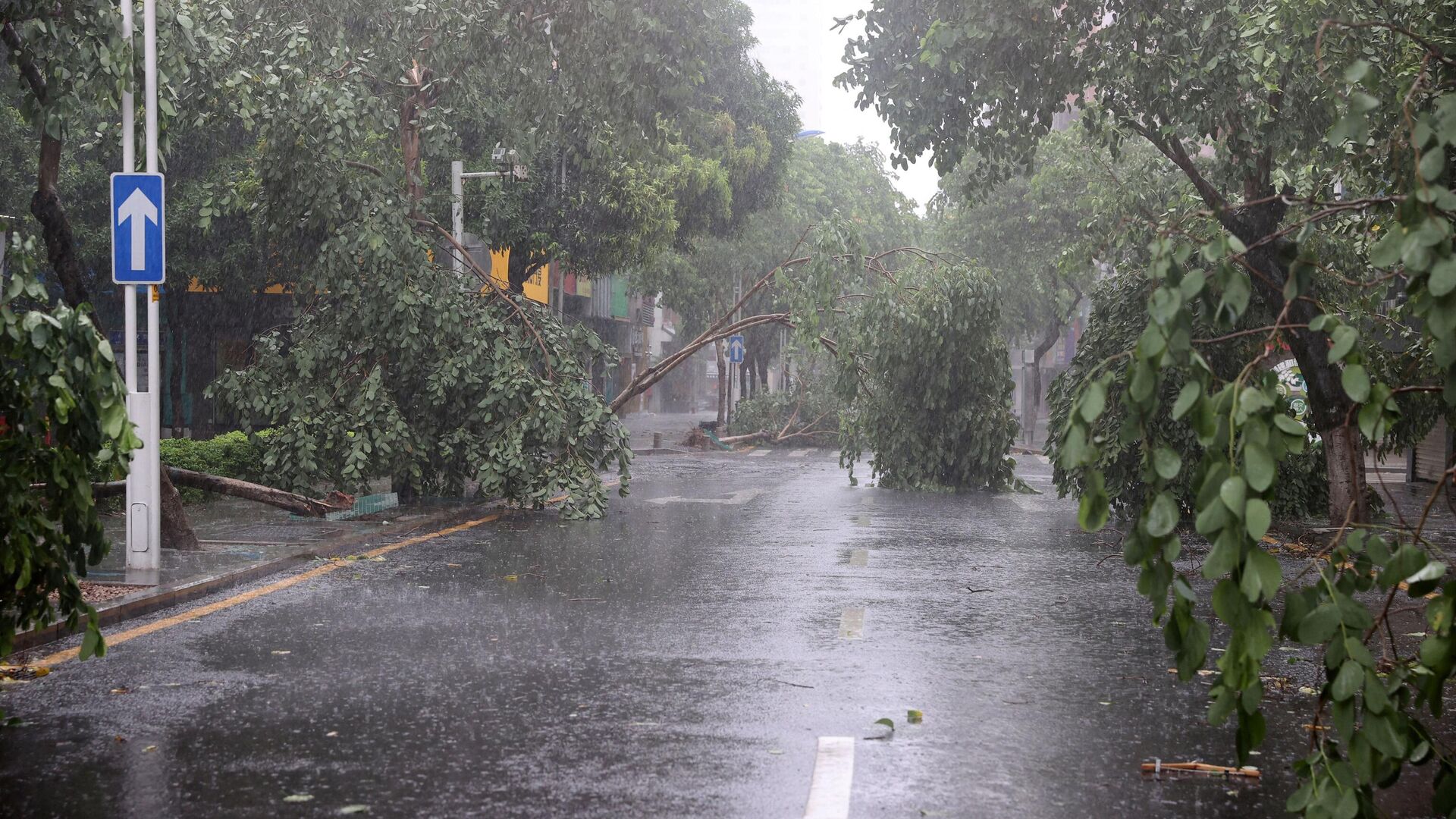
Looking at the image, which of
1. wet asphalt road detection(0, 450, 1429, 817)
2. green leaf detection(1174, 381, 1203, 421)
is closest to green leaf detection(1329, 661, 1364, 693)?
green leaf detection(1174, 381, 1203, 421)

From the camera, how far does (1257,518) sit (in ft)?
10.7

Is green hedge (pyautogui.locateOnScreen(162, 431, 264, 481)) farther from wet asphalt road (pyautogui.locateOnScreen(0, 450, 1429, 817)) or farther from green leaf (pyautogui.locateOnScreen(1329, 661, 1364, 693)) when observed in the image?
green leaf (pyautogui.locateOnScreen(1329, 661, 1364, 693))

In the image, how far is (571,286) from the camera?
56.5m

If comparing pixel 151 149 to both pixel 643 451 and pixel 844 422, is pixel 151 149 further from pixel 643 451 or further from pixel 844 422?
pixel 643 451

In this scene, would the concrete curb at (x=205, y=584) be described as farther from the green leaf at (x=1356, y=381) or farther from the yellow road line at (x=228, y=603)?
the green leaf at (x=1356, y=381)

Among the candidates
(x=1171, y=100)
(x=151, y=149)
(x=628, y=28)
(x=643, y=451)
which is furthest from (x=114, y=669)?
(x=643, y=451)

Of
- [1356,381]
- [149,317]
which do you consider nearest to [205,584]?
[149,317]

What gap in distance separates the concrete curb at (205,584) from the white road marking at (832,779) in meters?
3.48

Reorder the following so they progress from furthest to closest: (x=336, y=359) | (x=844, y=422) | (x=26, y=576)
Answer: (x=844, y=422) → (x=336, y=359) → (x=26, y=576)

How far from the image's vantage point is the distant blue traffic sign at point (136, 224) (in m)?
11.2

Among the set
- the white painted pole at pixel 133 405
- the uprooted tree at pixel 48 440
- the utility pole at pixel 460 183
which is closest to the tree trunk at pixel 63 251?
the white painted pole at pixel 133 405

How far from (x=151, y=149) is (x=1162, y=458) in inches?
385

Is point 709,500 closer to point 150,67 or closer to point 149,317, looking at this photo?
point 149,317

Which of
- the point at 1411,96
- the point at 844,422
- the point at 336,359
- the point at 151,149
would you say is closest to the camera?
the point at 1411,96
